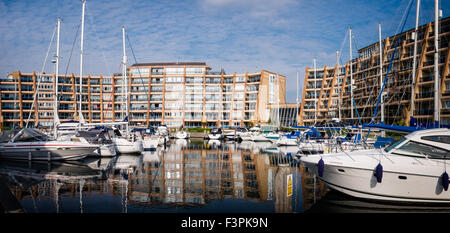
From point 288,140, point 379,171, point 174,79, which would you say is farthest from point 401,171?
point 174,79

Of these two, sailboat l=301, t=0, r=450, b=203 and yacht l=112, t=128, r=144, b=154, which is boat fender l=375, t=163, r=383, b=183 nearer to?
sailboat l=301, t=0, r=450, b=203

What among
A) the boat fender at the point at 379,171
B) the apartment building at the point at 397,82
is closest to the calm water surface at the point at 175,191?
the boat fender at the point at 379,171

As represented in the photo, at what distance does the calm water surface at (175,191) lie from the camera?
42.8 feet

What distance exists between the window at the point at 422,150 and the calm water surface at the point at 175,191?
6.73ft

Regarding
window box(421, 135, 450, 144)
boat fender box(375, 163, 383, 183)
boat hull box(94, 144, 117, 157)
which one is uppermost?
window box(421, 135, 450, 144)

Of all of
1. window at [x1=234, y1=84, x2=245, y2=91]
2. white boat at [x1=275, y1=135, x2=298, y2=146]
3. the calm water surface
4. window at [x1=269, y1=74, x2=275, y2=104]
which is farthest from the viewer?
window at [x1=269, y1=74, x2=275, y2=104]

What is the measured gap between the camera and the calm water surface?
42.8 ft

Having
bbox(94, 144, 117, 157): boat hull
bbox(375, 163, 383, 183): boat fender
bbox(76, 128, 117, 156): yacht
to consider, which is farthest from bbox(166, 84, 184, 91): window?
bbox(375, 163, 383, 183): boat fender

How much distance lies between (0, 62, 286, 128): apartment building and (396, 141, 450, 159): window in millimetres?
82334

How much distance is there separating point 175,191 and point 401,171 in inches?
396

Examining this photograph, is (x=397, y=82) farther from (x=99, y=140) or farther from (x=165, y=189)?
(x=165, y=189)

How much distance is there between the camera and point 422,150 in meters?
13.5

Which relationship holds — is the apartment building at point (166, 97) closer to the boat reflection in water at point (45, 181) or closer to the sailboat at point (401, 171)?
the boat reflection in water at point (45, 181)

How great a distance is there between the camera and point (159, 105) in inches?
3986
